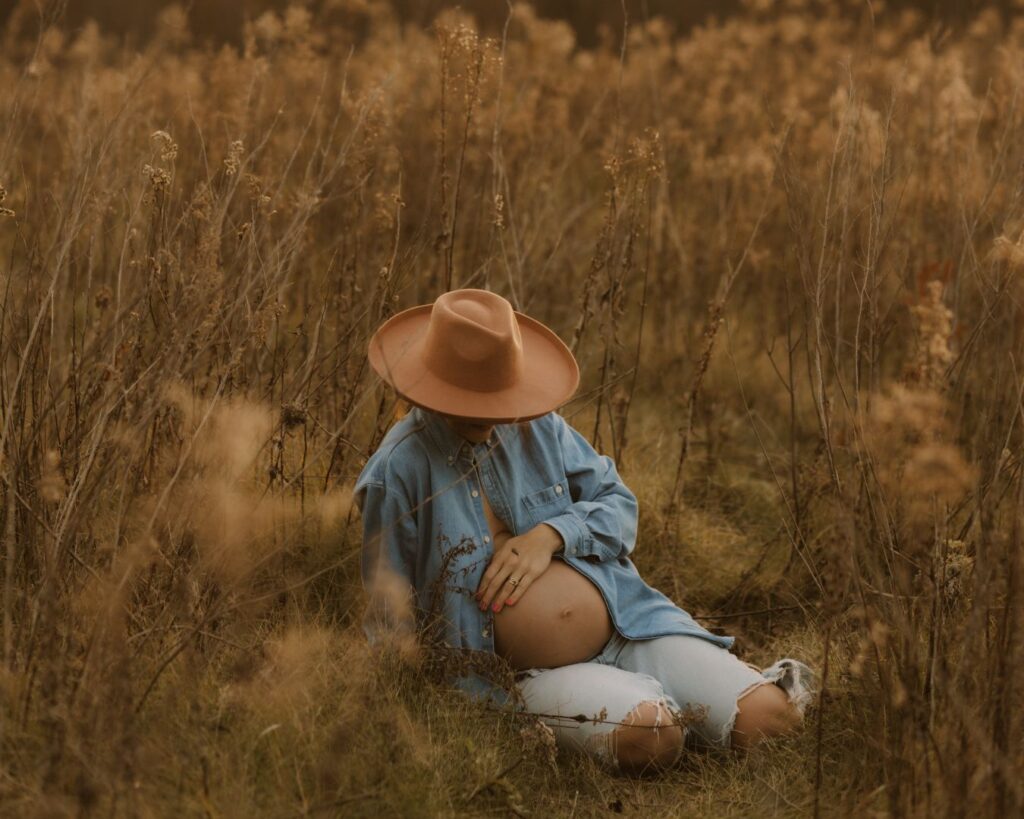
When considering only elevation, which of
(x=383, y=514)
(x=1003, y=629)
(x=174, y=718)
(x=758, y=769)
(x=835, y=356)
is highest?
(x=835, y=356)

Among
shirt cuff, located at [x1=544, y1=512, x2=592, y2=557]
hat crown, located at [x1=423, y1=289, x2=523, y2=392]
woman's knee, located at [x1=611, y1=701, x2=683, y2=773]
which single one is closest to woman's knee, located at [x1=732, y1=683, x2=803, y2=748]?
woman's knee, located at [x1=611, y1=701, x2=683, y2=773]

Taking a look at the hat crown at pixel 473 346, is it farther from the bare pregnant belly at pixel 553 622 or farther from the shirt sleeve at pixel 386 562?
the bare pregnant belly at pixel 553 622

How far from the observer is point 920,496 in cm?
218

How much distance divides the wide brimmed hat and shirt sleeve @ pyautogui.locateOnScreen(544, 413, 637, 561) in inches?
9.9

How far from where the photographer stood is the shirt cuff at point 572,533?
243 centimetres

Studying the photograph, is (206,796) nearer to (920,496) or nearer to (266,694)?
(266,694)

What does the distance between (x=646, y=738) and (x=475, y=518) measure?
0.58m

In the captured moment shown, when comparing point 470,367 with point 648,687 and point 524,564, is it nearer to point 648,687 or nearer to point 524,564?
point 524,564

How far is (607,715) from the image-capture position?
7.50ft

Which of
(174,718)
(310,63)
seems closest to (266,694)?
(174,718)

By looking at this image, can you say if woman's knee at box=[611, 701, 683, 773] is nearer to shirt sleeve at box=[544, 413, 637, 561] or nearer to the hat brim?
shirt sleeve at box=[544, 413, 637, 561]

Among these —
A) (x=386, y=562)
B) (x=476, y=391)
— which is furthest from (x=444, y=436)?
(x=386, y=562)

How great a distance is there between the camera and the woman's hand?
2.35 metres

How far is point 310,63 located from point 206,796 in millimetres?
3321
